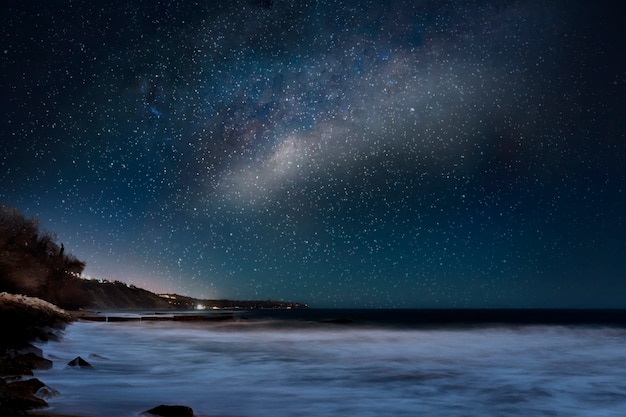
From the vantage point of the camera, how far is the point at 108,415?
371 inches

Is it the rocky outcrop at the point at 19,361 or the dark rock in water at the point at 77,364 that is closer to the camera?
the rocky outcrop at the point at 19,361

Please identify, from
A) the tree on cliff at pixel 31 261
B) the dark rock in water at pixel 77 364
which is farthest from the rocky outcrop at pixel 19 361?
the tree on cliff at pixel 31 261

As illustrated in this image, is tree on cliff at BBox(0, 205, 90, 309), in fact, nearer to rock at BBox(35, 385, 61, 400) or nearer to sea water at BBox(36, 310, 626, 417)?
sea water at BBox(36, 310, 626, 417)

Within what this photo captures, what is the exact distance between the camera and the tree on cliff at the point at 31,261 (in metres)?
47.3

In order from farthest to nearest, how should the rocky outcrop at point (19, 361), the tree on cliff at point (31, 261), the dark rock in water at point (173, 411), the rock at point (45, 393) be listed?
1. the tree on cliff at point (31, 261)
2. the rock at point (45, 393)
3. the dark rock in water at point (173, 411)
4. the rocky outcrop at point (19, 361)

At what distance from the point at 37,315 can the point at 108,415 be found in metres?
27.1

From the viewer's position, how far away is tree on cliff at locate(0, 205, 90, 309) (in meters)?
47.3

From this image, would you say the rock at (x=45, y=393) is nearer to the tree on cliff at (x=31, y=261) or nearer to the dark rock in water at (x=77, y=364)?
the dark rock in water at (x=77, y=364)

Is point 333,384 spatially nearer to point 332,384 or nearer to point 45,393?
point 332,384

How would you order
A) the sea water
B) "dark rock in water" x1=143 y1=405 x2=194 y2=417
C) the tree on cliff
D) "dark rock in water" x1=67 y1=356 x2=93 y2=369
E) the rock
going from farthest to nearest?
the tree on cliff
"dark rock in water" x1=67 y1=356 x2=93 y2=369
the sea water
the rock
"dark rock in water" x1=143 y1=405 x2=194 y2=417

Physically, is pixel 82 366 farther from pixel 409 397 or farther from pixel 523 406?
pixel 523 406

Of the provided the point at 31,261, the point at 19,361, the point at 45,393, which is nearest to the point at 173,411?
the point at 45,393

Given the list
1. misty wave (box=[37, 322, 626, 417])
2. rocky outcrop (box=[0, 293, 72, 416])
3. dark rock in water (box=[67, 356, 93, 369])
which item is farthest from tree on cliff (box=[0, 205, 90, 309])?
dark rock in water (box=[67, 356, 93, 369])

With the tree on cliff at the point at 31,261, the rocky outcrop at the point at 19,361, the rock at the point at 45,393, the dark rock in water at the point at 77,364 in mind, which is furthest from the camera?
the tree on cliff at the point at 31,261
